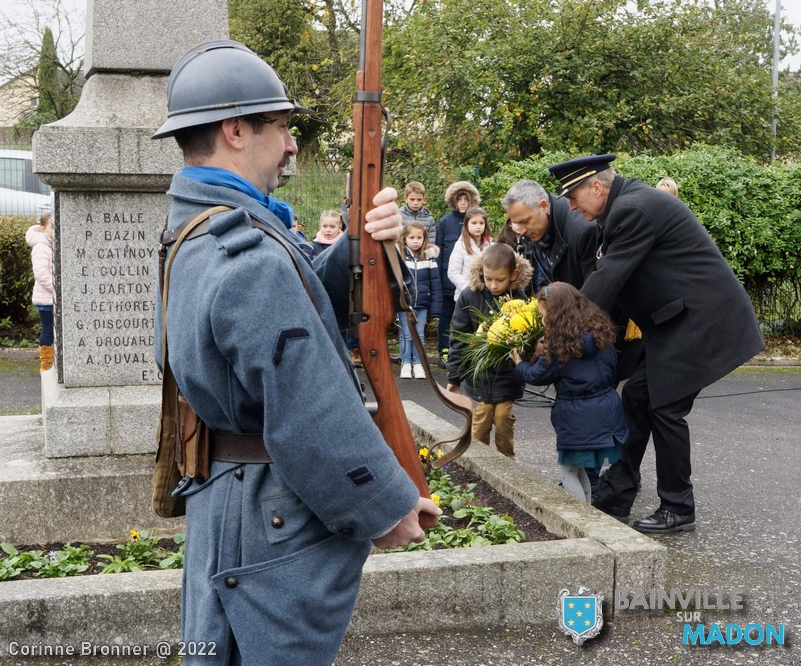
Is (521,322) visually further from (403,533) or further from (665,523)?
(403,533)

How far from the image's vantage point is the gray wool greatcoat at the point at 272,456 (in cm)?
203

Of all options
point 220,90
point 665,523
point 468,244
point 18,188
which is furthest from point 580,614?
point 18,188

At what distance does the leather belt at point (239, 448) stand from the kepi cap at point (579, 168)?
3.70 metres

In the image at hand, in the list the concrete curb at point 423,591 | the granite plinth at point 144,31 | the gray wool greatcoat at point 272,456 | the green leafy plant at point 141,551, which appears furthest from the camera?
the granite plinth at point 144,31

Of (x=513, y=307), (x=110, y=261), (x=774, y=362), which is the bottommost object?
(x=774, y=362)

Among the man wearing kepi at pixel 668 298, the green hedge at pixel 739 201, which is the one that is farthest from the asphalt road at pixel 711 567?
the green hedge at pixel 739 201

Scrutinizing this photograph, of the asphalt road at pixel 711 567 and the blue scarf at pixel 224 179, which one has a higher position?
the blue scarf at pixel 224 179

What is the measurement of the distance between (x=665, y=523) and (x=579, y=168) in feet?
6.80

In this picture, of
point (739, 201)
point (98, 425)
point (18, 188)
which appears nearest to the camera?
point (98, 425)

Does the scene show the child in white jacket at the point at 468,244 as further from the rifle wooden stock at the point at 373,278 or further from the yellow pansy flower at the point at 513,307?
the rifle wooden stock at the point at 373,278

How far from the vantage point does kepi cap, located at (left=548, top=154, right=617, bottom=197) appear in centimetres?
557

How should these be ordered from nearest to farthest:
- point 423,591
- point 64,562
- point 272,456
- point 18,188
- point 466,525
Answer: point 272,456 < point 423,591 < point 64,562 < point 466,525 < point 18,188

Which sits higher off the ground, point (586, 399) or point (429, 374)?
point (429, 374)

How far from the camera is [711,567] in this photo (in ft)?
16.4
